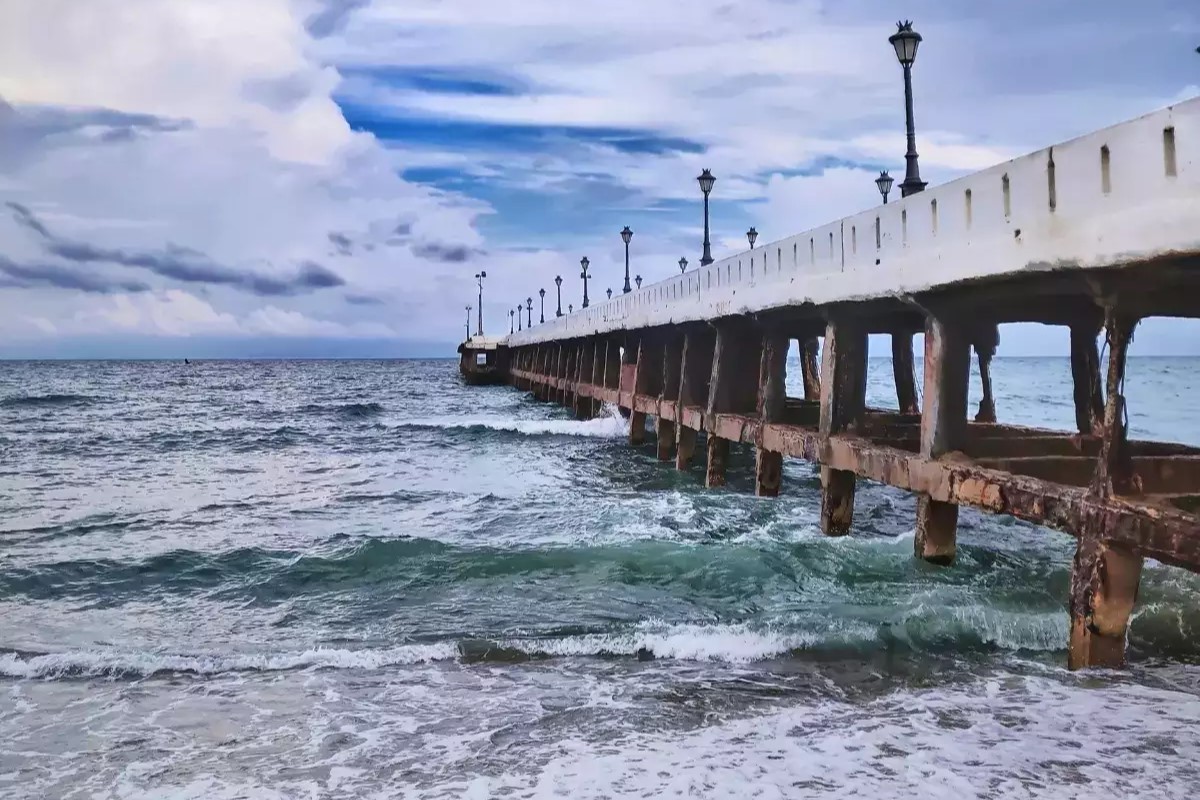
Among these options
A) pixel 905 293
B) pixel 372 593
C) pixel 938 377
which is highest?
pixel 905 293

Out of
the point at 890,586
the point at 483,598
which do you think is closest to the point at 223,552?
the point at 483,598

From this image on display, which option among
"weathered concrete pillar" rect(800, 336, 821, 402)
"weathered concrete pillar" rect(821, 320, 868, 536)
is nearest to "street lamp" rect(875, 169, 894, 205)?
"weathered concrete pillar" rect(800, 336, 821, 402)

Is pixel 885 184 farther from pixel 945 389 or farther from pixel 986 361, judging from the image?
pixel 945 389

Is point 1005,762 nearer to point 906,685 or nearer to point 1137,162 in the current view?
point 906,685

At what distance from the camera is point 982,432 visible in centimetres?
1173

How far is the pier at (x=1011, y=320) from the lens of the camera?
5.86m

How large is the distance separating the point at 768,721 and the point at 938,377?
3983 millimetres

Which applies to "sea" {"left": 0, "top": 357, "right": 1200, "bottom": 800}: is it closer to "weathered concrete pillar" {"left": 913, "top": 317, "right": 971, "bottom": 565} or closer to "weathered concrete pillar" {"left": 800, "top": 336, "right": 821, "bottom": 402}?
"weathered concrete pillar" {"left": 913, "top": 317, "right": 971, "bottom": 565}

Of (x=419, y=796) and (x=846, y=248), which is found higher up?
(x=846, y=248)

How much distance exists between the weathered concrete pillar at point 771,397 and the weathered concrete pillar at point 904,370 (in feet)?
17.2

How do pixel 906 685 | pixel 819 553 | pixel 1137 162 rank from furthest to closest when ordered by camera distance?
pixel 819 553
pixel 906 685
pixel 1137 162

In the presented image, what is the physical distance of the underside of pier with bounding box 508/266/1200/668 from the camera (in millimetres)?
6297

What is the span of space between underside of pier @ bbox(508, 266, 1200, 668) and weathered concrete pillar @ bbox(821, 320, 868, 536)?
0.02m

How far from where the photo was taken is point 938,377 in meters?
8.79
